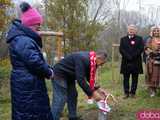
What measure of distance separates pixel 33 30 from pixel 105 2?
16.9 metres

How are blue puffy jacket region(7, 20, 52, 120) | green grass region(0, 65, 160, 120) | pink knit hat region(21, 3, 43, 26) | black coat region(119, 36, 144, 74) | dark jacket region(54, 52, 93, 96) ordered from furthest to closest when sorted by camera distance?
black coat region(119, 36, 144, 74)
green grass region(0, 65, 160, 120)
dark jacket region(54, 52, 93, 96)
pink knit hat region(21, 3, 43, 26)
blue puffy jacket region(7, 20, 52, 120)

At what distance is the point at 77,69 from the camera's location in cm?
682

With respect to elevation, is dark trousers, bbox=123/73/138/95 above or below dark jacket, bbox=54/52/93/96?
below

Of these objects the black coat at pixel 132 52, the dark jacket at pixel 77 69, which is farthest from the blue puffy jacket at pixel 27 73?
the black coat at pixel 132 52

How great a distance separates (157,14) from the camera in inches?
1009

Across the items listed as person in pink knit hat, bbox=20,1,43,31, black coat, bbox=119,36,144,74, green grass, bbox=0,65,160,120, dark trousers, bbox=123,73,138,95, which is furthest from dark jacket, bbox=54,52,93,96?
dark trousers, bbox=123,73,138,95

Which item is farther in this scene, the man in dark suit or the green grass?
the man in dark suit

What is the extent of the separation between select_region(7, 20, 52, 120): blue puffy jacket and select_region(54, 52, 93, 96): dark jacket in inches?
60.5

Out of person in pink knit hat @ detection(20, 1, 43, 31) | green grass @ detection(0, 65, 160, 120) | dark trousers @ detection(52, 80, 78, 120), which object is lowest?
green grass @ detection(0, 65, 160, 120)

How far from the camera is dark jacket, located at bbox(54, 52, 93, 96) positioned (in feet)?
22.1

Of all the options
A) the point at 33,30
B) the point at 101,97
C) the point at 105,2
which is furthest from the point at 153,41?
the point at 105,2

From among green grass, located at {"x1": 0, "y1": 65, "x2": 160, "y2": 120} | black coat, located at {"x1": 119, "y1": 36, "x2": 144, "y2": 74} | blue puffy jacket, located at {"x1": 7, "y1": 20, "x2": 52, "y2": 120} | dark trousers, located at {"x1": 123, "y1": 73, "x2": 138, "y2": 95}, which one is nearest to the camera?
blue puffy jacket, located at {"x1": 7, "y1": 20, "x2": 52, "y2": 120}

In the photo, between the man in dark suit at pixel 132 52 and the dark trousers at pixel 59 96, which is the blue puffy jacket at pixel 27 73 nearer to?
the dark trousers at pixel 59 96

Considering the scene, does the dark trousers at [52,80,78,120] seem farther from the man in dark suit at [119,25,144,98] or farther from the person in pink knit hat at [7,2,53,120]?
the man in dark suit at [119,25,144,98]
